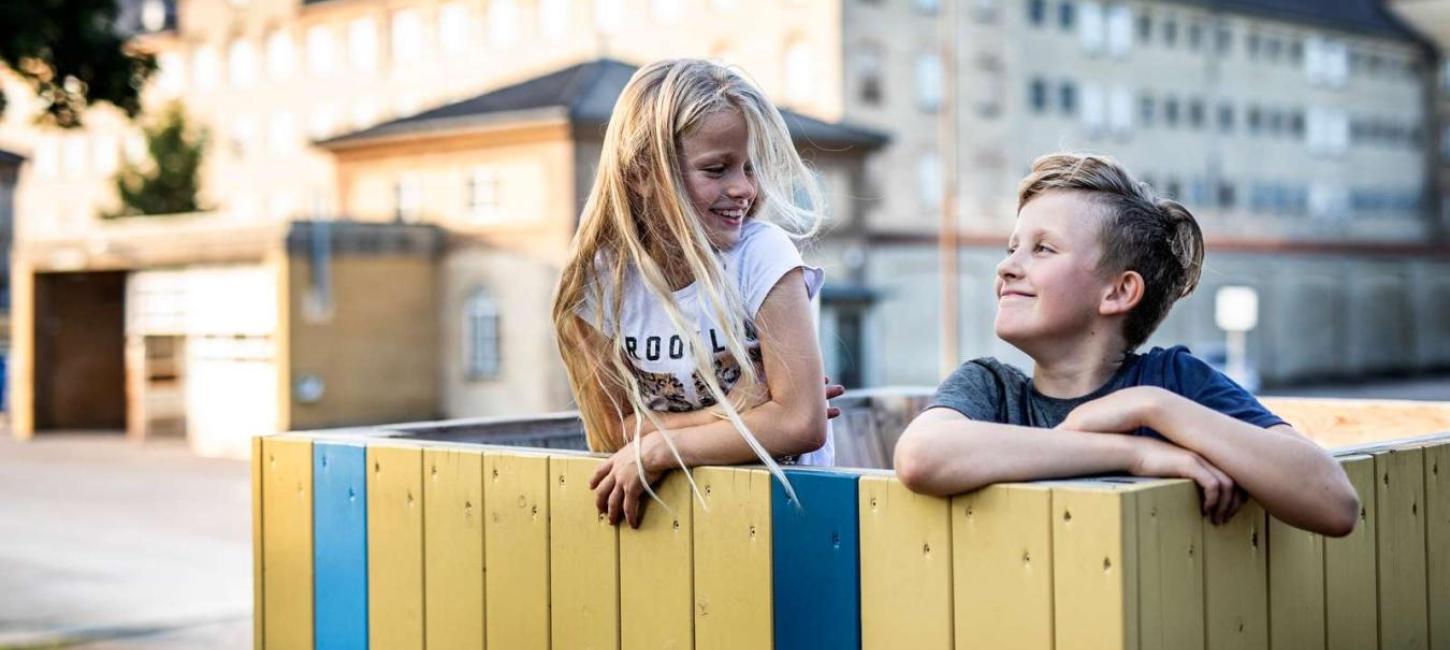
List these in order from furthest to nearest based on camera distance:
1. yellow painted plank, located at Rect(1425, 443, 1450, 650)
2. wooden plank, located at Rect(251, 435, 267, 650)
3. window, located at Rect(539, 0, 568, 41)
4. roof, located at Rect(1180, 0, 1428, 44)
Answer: roof, located at Rect(1180, 0, 1428, 44) → window, located at Rect(539, 0, 568, 41) → wooden plank, located at Rect(251, 435, 267, 650) → yellow painted plank, located at Rect(1425, 443, 1450, 650)

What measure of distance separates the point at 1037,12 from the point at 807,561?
53861 mm

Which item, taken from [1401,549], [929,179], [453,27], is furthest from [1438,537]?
[453,27]

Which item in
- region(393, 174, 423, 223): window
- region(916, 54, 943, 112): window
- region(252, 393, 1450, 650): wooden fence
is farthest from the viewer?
region(916, 54, 943, 112): window

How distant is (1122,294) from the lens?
331 cm

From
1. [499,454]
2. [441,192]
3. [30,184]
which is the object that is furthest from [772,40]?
[499,454]

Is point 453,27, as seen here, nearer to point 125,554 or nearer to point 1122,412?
point 125,554

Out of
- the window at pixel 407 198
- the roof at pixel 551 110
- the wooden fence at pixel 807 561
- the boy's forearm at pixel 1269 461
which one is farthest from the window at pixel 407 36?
the boy's forearm at pixel 1269 461

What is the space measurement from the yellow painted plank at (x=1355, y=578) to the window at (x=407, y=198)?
37268 millimetres

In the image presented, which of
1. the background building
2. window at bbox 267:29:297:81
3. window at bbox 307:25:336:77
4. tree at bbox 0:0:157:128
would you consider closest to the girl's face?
tree at bbox 0:0:157:128

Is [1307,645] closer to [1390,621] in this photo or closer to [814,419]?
[1390,621]

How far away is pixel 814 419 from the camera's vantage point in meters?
3.40

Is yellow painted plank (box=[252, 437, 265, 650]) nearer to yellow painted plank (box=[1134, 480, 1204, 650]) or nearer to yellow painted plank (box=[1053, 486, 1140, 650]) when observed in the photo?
yellow painted plank (box=[1053, 486, 1140, 650])

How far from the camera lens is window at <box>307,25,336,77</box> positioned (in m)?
65.1

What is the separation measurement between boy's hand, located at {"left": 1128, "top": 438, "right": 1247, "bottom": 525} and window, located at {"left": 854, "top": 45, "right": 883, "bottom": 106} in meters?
46.5
